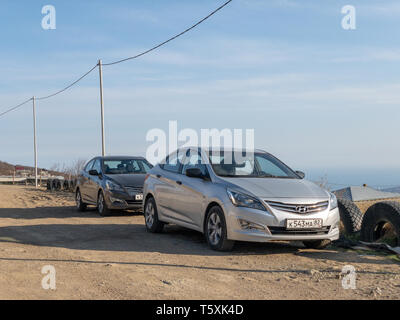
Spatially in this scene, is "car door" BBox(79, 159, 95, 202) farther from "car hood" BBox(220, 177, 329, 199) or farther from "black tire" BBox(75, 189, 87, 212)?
"car hood" BBox(220, 177, 329, 199)

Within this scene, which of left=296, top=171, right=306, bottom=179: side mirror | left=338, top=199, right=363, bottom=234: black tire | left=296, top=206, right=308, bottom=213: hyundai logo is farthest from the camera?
left=338, top=199, right=363, bottom=234: black tire

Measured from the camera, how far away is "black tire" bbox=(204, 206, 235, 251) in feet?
27.3

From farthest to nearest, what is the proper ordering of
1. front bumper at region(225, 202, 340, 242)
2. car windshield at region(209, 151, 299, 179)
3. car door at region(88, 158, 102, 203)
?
car door at region(88, 158, 102, 203)
car windshield at region(209, 151, 299, 179)
front bumper at region(225, 202, 340, 242)

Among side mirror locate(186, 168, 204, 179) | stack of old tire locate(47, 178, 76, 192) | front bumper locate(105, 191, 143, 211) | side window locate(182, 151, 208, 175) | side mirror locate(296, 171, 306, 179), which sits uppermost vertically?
side window locate(182, 151, 208, 175)

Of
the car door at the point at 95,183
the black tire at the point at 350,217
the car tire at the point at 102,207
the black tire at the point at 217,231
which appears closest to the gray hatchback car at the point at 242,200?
the black tire at the point at 217,231

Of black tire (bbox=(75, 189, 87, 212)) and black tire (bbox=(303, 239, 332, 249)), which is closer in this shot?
black tire (bbox=(303, 239, 332, 249))

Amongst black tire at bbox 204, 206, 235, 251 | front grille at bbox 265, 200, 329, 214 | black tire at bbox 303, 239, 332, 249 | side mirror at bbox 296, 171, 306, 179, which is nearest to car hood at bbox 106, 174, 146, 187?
side mirror at bbox 296, 171, 306, 179

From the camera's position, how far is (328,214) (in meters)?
8.31

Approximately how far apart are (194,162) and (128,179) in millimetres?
5091

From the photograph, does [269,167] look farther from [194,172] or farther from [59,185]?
[59,185]

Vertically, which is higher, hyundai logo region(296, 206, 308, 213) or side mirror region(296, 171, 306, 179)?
side mirror region(296, 171, 306, 179)

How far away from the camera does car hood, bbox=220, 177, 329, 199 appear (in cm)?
819

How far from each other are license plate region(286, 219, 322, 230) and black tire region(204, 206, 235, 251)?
0.96 m
